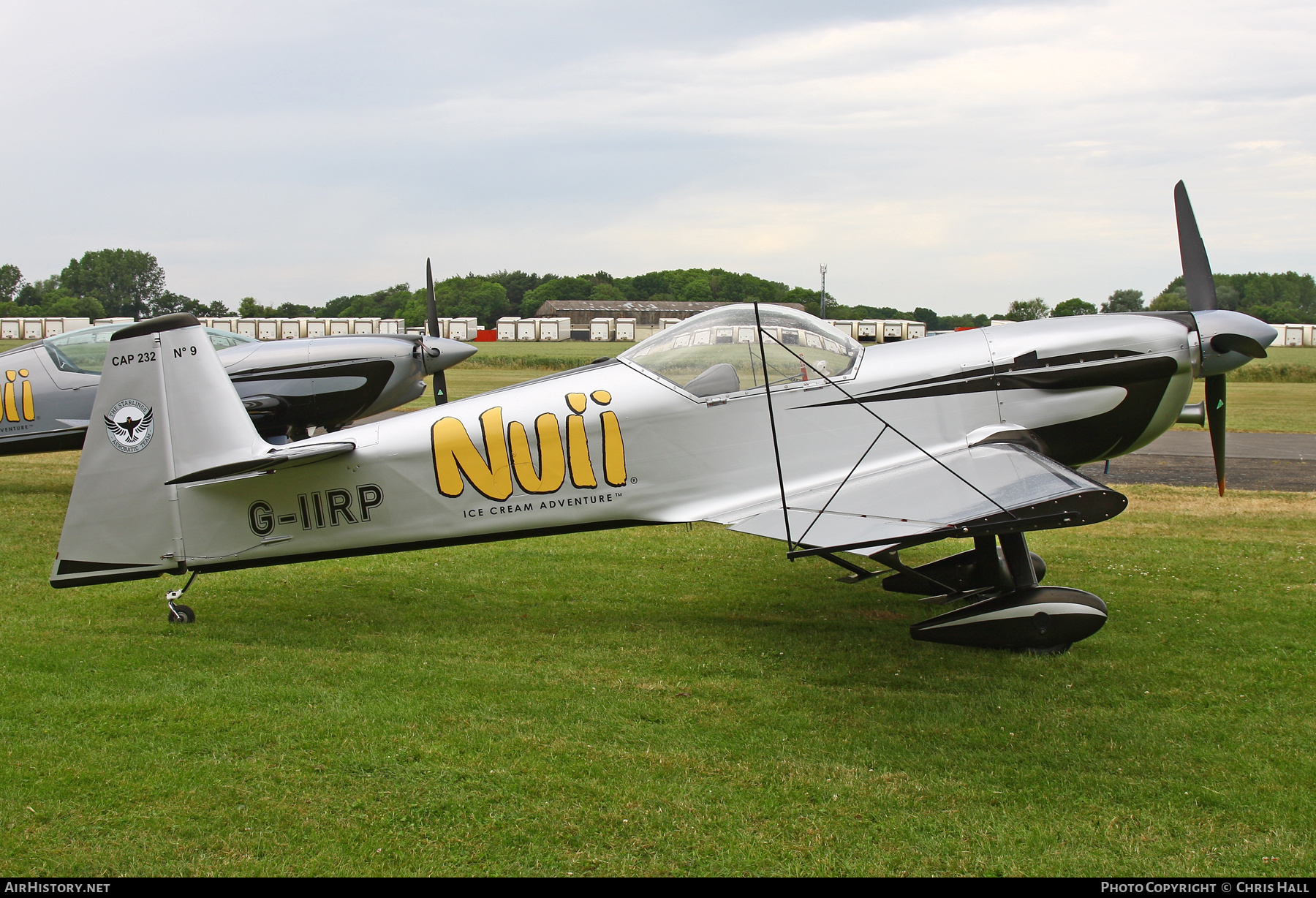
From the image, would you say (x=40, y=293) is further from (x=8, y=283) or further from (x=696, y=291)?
(x=696, y=291)

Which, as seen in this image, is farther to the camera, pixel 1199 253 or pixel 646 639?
pixel 1199 253

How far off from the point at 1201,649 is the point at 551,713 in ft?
14.4

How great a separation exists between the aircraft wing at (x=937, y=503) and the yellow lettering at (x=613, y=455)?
2.61 feet

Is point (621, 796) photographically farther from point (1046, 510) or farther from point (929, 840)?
point (1046, 510)

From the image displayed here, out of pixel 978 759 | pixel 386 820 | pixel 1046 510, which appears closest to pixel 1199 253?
pixel 1046 510

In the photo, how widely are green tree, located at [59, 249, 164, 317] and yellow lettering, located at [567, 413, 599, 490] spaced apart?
362ft

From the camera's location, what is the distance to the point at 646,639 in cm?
635

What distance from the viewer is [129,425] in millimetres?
6176

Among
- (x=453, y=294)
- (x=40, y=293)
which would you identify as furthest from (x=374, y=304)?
(x=40, y=293)

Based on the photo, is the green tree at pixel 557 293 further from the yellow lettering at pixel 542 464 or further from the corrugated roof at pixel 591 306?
the yellow lettering at pixel 542 464

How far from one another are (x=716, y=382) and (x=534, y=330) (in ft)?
283

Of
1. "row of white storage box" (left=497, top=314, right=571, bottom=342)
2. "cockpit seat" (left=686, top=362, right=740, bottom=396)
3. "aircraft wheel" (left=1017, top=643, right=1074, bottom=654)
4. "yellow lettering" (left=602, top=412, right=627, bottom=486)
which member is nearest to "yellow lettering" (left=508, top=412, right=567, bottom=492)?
"yellow lettering" (left=602, top=412, right=627, bottom=486)

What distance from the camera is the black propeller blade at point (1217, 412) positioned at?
6.96 meters

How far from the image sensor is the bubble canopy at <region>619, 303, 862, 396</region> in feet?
21.0
